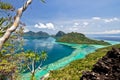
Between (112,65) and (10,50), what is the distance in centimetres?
1472

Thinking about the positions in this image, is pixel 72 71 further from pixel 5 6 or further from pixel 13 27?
pixel 13 27

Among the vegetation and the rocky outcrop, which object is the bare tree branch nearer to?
the rocky outcrop

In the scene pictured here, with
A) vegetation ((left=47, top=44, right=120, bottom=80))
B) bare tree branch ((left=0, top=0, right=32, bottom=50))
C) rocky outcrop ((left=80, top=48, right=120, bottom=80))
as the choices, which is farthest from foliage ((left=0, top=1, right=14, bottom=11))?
vegetation ((left=47, top=44, right=120, bottom=80))

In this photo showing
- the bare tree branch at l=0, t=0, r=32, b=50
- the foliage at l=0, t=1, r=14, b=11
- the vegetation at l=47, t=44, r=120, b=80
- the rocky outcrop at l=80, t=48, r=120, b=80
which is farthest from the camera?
the vegetation at l=47, t=44, r=120, b=80

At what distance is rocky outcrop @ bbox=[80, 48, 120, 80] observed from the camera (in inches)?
1150

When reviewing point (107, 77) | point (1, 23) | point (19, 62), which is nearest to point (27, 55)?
point (19, 62)

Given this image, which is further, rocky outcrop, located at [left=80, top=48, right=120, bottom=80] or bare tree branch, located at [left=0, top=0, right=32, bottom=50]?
rocky outcrop, located at [left=80, top=48, right=120, bottom=80]

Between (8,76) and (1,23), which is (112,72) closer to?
(8,76)

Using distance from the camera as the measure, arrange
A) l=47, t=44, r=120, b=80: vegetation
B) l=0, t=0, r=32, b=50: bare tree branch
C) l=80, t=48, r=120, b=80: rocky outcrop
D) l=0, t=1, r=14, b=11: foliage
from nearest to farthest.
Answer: l=0, t=0, r=32, b=50: bare tree branch, l=0, t=1, r=14, b=11: foliage, l=80, t=48, r=120, b=80: rocky outcrop, l=47, t=44, r=120, b=80: vegetation

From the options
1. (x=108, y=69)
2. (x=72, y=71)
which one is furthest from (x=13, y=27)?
(x=72, y=71)

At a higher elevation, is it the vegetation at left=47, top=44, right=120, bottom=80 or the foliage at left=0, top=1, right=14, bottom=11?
the foliage at left=0, top=1, right=14, bottom=11

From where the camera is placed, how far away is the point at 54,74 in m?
65.8

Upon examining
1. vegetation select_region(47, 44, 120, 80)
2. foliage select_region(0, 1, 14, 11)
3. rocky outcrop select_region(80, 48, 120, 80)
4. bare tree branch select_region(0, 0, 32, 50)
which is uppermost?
foliage select_region(0, 1, 14, 11)

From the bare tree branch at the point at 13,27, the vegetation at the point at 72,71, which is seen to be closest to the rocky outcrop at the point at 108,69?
the vegetation at the point at 72,71
